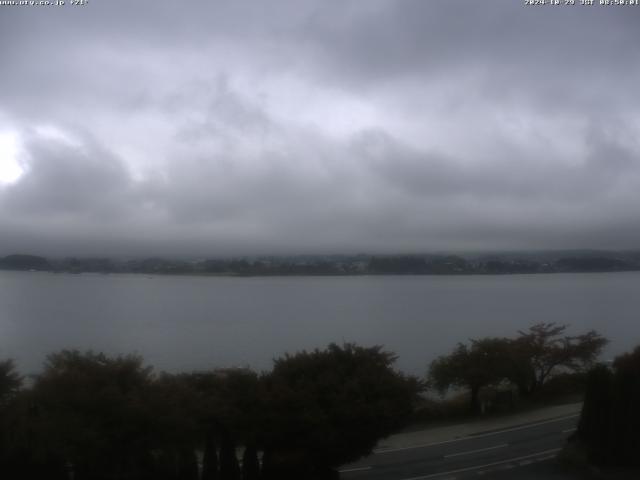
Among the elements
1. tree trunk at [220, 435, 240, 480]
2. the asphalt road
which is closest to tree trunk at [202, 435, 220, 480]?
tree trunk at [220, 435, 240, 480]

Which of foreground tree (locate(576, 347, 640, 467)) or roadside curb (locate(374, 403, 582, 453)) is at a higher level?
foreground tree (locate(576, 347, 640, 467))

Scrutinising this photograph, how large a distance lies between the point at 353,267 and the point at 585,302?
1212 inches

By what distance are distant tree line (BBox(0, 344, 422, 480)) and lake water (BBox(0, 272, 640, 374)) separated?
21280 millimetres

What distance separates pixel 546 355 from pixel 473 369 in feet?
20.1

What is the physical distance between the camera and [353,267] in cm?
9519

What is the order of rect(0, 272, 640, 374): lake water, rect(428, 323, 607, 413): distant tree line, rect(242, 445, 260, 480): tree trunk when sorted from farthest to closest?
rect(0, 272, 640, 374): lake water, rect(428, 323, 607, 413): distant tree line, rect(242, 445, 260, 480): tree trunk

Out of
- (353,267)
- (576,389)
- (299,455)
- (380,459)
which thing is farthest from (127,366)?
(353,267)

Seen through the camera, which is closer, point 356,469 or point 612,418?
point 612,418

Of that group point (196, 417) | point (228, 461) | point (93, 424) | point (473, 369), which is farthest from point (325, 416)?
point (473, 369)

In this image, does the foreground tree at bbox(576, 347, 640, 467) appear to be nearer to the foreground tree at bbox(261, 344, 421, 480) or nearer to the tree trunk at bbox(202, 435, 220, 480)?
the foreground tree at bbox(261, 344, 421, 480)

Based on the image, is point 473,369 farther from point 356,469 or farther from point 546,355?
point 356,469

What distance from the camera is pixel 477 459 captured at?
17.5 meters

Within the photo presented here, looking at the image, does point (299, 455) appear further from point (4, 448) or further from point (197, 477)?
point (4, 448)

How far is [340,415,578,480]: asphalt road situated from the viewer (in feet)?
52.3
